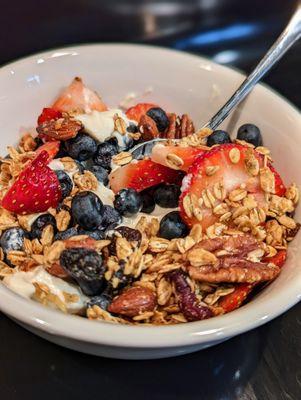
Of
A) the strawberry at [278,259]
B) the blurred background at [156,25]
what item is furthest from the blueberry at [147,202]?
the blurred background at [156,25]

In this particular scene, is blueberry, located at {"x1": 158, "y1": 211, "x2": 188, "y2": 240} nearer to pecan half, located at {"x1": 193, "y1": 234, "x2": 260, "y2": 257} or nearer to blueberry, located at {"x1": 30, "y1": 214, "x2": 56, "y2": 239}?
pecan half, located at {"x1": 193, "y1": 234, "x2": 260, "y2": 257}

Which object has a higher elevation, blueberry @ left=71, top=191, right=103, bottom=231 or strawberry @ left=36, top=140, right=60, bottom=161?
blueberry @ left=71, top=191, right=103, bottom=231

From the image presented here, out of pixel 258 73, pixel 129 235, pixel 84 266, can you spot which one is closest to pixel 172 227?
pixel 129 235

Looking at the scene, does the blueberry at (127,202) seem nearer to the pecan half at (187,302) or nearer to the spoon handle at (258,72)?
the pecan half at (187,302)

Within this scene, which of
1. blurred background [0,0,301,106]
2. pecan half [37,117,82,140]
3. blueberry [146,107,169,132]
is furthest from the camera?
blurred background [0,0,301,106]

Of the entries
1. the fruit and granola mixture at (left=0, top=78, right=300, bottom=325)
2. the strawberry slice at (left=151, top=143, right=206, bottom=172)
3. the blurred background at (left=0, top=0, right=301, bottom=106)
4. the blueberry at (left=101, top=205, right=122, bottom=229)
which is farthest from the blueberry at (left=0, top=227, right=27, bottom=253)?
the blurred background at (left=0, top=0, right=301, bottom=106)

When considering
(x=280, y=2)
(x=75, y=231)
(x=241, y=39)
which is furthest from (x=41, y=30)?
(x=75, y=231)

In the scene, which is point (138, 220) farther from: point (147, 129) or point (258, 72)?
point (258, 72)

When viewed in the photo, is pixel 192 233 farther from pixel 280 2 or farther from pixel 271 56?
pixel 280 2
